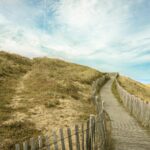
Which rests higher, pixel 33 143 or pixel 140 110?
pixel 140 110

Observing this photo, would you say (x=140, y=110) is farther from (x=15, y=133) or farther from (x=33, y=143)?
(x=33, y=143)

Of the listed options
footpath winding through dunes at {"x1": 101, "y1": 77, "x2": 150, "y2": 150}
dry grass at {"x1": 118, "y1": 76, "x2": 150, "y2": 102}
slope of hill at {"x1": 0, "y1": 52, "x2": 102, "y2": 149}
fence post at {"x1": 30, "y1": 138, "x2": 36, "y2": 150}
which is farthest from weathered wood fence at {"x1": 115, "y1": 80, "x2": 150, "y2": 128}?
dry grass at {"x1": 118, "y1": 76, "x2": 150, "y2": 102}

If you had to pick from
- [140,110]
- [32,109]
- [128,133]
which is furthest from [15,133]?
[140,110]

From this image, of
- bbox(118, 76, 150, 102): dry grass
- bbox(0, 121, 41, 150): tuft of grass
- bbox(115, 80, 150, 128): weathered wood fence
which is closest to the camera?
bbox(0, 121, 41, 150): tuft of grass

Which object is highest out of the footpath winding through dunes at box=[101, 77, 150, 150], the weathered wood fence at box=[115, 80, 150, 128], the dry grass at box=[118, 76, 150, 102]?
the dry grass at box=[118, 76, 150, 102]

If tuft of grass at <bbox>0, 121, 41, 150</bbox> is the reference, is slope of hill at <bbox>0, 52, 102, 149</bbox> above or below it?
above

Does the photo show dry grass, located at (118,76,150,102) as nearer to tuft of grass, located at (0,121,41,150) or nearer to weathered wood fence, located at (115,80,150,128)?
weathered wood fence, located at (115,80,150,128)

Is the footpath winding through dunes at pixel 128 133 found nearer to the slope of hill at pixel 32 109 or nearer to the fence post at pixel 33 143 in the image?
the slope of hill at pixel 32 109

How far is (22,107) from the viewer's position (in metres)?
15.5

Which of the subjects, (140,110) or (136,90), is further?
(136,90)

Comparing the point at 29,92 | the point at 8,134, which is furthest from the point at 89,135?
the point at 29,92

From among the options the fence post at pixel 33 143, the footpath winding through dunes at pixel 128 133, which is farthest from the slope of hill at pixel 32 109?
the fence post at pixel 33 143

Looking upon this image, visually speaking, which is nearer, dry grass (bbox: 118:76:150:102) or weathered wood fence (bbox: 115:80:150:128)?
weathered wood fence (bbox: 115:80:150:128)

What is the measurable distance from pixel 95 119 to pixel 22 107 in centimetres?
766
